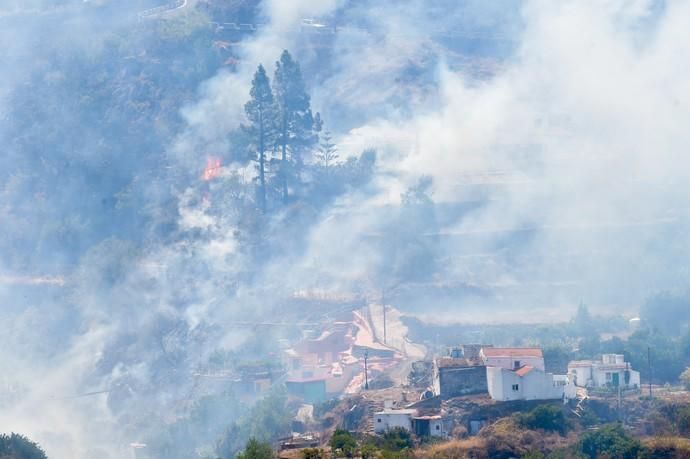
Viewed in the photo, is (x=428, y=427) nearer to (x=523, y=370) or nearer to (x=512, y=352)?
(x=523, y=370)

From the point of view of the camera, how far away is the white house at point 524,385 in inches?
1897

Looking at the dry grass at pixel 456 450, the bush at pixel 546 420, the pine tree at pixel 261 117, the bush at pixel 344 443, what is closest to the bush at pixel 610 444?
the bush at pixel 546 420

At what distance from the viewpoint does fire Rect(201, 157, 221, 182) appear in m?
78.5

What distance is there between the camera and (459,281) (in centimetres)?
7112

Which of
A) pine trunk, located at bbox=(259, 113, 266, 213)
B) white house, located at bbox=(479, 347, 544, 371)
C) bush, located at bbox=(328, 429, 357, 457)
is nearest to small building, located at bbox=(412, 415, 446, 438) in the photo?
bush, located at bbox=(328, 429, 357, 457)

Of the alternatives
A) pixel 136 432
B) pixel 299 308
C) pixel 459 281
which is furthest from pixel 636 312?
pixel 136 432

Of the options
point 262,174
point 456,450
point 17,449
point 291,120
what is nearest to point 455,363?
point 456,450

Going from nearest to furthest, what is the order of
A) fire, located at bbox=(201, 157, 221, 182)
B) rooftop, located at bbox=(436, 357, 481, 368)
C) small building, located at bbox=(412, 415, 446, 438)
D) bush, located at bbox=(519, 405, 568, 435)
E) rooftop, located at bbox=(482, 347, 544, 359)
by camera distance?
bush, located at bbox=(519, 405, 568, 435)
small building, located at bbox=(412, 415, 446, 438)
rooftop, located at bbox=(436, 357, 481, 368)
rooftop, located at bbox=(482, 347, 544, 359)
fire, located at bbox=(201, 157, 221, 182)

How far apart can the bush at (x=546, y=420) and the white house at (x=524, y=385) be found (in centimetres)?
152

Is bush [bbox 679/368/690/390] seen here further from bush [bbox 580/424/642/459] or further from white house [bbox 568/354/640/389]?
bush [bbox 580/424/642/459]

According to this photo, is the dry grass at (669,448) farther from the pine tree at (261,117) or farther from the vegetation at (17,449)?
the pine tree at (261,117)

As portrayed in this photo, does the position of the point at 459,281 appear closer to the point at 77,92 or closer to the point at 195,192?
the point at 195,192

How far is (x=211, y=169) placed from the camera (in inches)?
3118

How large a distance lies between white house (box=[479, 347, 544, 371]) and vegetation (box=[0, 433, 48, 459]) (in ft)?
43.1
